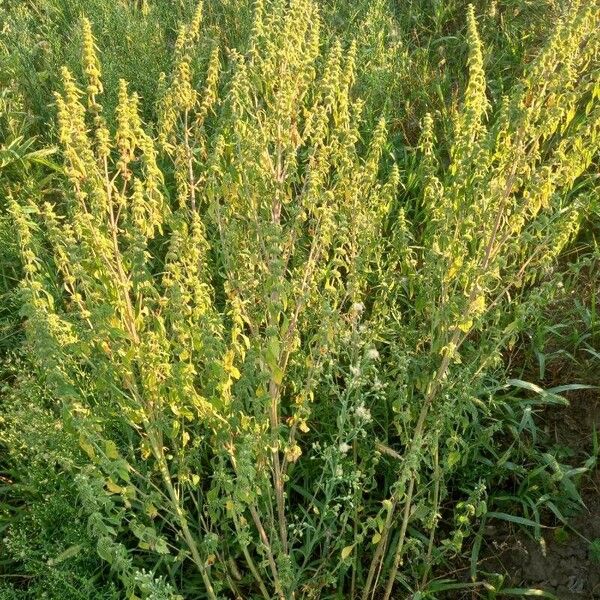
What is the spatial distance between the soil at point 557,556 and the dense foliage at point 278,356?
3.0 inches

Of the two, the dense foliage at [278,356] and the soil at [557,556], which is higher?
the dense foliage at [278,356]

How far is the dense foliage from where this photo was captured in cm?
199

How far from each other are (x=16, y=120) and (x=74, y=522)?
2151 millimetres

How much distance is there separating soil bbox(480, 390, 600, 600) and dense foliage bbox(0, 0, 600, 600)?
3.0 inches

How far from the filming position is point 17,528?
2586mm

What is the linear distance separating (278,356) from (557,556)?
123cm

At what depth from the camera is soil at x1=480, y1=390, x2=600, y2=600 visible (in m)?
2.46

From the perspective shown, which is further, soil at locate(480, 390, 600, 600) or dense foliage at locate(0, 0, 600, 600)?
soil at locate(480, 390, 600, 600)

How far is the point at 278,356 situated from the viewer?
197 cm

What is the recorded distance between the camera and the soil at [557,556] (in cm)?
246

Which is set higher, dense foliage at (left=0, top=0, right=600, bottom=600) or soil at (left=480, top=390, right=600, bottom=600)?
dense foliage at (left=0, top=0, right=600, bottom=600)

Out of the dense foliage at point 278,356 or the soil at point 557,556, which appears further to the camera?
the soil at point 557,556

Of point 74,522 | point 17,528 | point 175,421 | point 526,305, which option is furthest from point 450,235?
point 17,528

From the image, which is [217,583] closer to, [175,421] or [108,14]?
[175,421]
